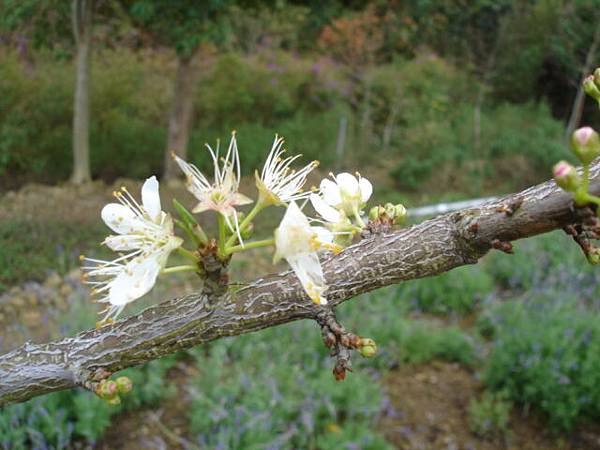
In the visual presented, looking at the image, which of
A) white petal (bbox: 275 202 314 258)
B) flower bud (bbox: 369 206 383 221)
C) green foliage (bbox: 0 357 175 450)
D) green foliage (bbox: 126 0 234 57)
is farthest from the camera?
green foliage (bbox: 126 0 234 57)

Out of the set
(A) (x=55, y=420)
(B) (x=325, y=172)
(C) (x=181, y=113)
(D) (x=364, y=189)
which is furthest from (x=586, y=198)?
(B) (x=325, y=172)

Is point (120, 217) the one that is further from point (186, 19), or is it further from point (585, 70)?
point (585, 70)

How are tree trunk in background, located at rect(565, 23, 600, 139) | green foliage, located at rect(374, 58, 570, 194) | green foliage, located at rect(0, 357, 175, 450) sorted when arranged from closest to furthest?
green foliage, located at rect(0, 357, 175, 450) < green foliage, located at rect(374, 58, 570, 194) < tree trunk in background, located at rect(565, 23, 600, 139)

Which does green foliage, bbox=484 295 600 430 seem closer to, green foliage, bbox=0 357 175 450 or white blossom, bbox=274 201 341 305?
green foliage, bbox=0 357 175 450

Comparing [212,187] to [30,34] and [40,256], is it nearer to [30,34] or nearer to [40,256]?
[40,256]

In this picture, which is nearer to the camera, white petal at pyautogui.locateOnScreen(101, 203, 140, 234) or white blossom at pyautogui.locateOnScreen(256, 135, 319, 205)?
white petal at pyautogui.locateOnScreen(101, 203, 140, 234)

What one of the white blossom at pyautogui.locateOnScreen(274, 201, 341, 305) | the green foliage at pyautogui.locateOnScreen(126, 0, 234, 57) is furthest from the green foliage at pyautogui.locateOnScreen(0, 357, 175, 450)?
the green foliage at pyautogui.locateOnScreen(126, 0, 234, 57)

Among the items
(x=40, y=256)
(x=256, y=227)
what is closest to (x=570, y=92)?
Result: (x=256, y=227)

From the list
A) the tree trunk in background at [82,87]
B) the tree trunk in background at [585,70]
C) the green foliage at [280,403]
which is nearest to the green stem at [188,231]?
the green foliage at [280,403]
